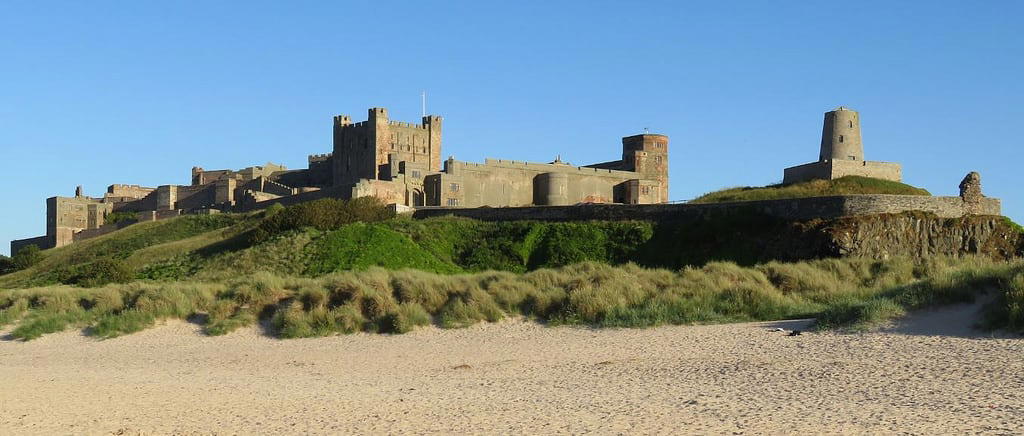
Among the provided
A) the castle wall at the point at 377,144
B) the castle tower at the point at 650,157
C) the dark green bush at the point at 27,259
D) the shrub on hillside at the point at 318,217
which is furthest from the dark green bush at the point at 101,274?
the castle tower at the point at 650,157

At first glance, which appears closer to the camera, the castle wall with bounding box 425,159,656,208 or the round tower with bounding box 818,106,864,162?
the round tower with bounding box 818,106,864,162

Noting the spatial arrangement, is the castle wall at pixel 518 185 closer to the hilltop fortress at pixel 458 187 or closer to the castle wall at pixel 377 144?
the hilltop fortress at pixel 458 187

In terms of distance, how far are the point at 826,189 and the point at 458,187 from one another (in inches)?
734

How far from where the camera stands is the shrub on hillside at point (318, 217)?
129 feet

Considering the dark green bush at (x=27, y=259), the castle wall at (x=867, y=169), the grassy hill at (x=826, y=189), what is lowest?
the dark green bush at (x=27, y=259)

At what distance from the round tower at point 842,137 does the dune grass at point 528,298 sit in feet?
69.2

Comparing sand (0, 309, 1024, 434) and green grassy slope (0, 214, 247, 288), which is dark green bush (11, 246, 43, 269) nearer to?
green grassy slope (0, 214, 247, 288)

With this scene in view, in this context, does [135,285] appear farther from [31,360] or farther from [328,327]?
[328,327]

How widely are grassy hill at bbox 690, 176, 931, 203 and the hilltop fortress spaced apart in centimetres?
89

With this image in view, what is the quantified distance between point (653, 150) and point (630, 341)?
1809 inches

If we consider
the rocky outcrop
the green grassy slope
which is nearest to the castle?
the green grassy slope

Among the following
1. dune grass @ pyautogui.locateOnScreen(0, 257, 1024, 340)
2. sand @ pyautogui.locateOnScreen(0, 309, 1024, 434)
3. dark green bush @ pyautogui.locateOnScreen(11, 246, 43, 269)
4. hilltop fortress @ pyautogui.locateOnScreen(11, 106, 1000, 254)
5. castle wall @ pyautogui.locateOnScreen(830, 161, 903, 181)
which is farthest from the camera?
dark green bush @ pyautogui.locateOnScreen(11, 246, 43, 269)

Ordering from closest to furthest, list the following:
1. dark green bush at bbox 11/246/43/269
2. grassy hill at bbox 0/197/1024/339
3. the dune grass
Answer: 1. the dune grass
2. grassy hill at bbox 0/197/1024/339
3. dark green bush at bbox 11/246/43/269

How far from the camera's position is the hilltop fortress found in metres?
34.2
